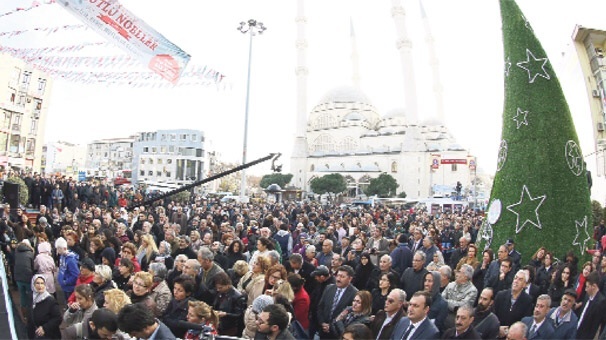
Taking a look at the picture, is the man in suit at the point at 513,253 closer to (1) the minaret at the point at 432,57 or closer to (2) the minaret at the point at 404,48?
(2) the minaret at the point at 404,48

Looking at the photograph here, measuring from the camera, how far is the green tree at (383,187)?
234 feet

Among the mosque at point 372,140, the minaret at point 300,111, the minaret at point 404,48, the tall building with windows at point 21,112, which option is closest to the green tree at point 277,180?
the mosque at point 372,140

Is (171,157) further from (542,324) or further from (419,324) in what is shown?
(419,324)

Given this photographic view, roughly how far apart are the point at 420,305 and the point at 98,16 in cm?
857

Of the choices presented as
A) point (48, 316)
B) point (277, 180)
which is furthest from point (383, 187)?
point (48, 316)

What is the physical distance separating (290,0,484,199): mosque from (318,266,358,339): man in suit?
59618mm

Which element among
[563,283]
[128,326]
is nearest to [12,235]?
[128,326]

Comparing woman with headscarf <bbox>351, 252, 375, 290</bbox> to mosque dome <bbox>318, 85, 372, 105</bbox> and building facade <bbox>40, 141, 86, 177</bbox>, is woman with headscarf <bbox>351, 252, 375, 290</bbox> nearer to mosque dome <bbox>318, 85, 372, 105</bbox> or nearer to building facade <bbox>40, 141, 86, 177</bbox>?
building facade <bbox>40, 141, 86, 177</bbox>

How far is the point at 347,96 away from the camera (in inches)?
3792

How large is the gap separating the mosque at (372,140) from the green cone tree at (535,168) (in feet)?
180

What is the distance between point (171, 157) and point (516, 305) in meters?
68.5

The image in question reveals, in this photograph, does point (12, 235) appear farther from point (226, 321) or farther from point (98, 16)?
point (226, 321)

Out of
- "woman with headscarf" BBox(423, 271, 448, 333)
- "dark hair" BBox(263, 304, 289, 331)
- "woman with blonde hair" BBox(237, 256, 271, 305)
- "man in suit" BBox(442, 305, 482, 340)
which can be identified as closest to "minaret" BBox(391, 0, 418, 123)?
"woman with blonde hair" BBox(237, 256, 271, 305)

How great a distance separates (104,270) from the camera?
5434 mm
